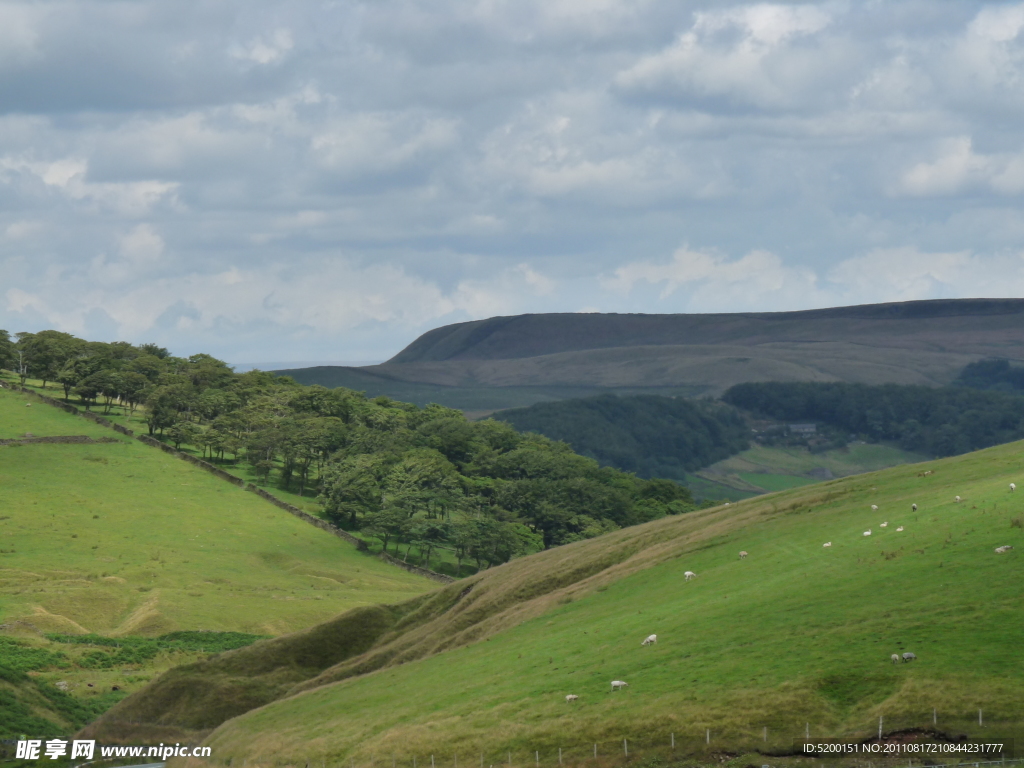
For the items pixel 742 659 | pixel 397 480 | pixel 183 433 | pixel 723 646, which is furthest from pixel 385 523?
pixel 742 659

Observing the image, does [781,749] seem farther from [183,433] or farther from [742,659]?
[183,433]

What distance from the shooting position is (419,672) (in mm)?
54000

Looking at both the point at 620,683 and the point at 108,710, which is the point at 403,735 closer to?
the point at 620,683

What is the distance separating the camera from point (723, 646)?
4178 centimetres

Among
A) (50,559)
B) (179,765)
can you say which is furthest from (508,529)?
(179,765)

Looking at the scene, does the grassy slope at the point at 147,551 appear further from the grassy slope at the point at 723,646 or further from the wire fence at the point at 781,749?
the wire fence at the point at 781,749

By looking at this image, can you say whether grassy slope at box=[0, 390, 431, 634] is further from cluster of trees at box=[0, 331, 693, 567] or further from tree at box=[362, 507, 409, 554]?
cluster of trees at box=[0, 331, 693, 567]

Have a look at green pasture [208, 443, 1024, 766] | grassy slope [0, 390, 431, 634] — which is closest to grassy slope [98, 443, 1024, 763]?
green pasture [208, 443, 1024, 766]

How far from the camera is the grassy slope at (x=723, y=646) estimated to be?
117ft

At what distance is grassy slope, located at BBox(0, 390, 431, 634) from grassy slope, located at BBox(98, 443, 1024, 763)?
31185 mm

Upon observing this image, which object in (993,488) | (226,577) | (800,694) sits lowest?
(226,577)

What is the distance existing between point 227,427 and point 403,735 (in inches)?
5958

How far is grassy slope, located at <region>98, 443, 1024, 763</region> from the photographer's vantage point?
117 feet

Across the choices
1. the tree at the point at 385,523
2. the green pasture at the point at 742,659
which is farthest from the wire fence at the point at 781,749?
the tree at the point at 385,523
